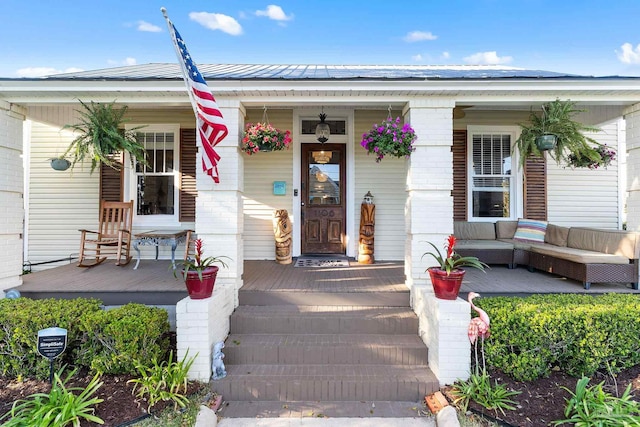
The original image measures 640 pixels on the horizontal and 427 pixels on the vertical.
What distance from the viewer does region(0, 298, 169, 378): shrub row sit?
9.15 feet

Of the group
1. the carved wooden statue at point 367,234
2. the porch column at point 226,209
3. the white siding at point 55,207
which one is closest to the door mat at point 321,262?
the carved wooden statue at point 367,234

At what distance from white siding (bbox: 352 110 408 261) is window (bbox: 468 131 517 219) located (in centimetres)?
141

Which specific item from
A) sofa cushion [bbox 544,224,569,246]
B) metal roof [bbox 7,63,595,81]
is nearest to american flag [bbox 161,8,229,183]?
metal roof [bbox 7,63,595,81]

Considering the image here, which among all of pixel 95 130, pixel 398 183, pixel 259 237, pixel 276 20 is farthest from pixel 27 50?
pixel 398 183

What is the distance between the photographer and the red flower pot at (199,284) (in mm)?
2947

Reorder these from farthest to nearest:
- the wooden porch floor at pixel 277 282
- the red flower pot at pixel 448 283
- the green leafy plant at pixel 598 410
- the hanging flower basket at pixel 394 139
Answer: the wooden porch floor at pixel 277 282 < the hanging flower basket at pixel 394 139 < the red flower pot at pixel 448 283 < the green leafy plant at pixel 598 410

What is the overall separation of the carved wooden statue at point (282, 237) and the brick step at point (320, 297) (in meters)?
1.76

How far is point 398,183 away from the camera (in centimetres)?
585

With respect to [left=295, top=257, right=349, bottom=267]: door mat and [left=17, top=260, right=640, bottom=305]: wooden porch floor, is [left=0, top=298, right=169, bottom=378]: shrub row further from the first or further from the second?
[left=295, top=257, right=349, bottom=267]: door mat

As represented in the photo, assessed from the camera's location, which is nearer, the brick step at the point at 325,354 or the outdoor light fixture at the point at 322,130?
the brick step at the point at 325,354

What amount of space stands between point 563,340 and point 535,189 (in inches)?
157

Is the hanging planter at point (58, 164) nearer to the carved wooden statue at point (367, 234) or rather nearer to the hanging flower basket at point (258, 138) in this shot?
the hanging flower basket at point (258, 138)

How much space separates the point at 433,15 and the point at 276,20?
497 centimetres

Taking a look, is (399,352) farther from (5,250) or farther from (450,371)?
(5,250)
